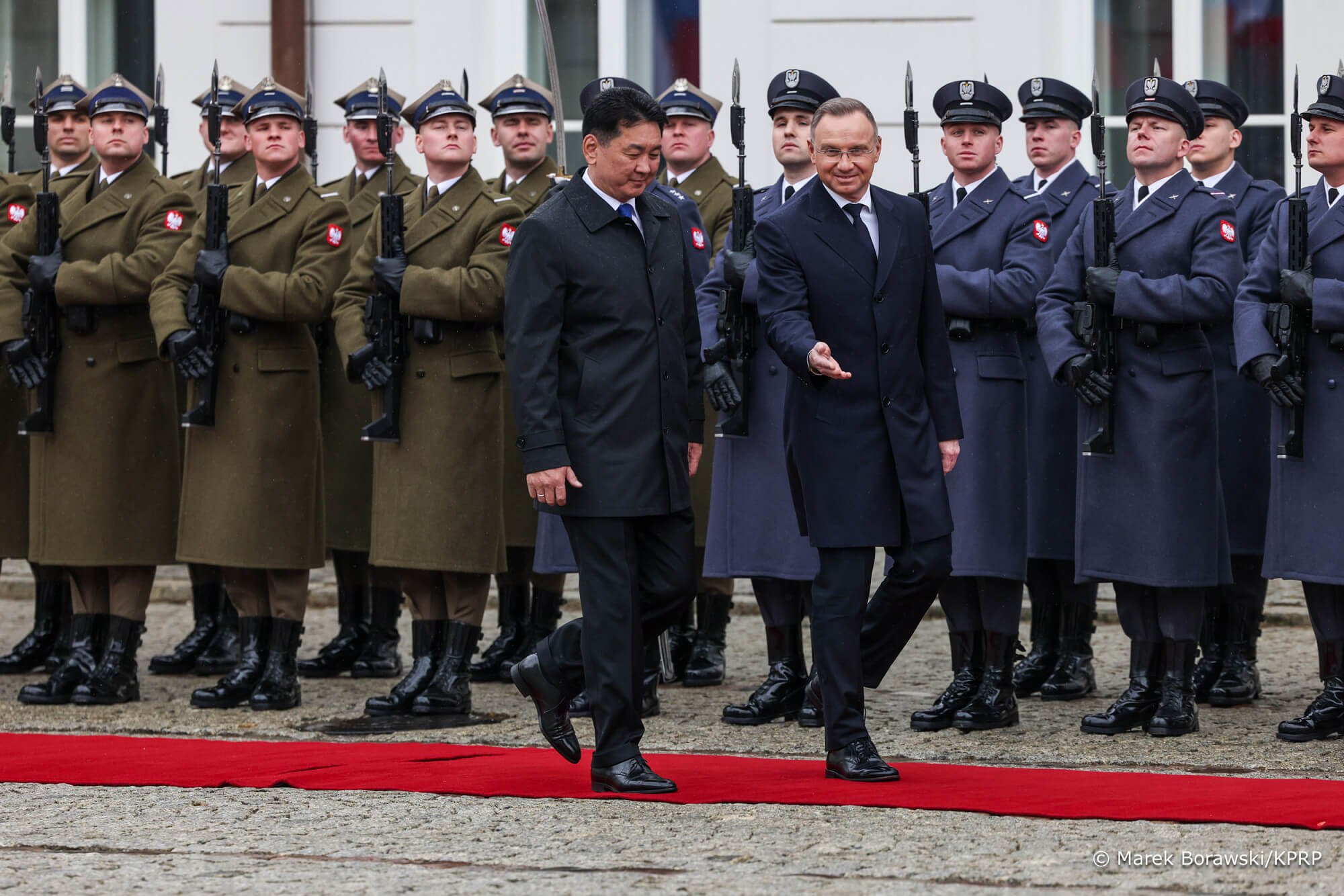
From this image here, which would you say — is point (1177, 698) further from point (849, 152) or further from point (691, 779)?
point (849, 152)

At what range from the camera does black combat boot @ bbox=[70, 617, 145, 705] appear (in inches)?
303

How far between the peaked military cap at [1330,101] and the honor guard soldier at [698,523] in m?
1.97

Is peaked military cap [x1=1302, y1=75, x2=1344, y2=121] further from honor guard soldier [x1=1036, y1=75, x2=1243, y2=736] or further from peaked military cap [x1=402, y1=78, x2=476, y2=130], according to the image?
peaked military cap [x1=402, y1=78, x2=476, y2=130]

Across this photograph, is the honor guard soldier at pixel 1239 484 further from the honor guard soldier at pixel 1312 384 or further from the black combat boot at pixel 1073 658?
the honor guard soldier at pixel 1312 384

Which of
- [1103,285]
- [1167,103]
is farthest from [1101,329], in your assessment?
[1167,103]

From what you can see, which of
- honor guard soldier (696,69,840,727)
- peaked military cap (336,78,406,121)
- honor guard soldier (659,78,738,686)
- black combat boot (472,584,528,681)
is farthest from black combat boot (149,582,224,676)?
honor guard soldier (696,69,840,727)

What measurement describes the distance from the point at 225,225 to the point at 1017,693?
10.4 ft

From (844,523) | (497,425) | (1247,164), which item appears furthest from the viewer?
(1247,164)

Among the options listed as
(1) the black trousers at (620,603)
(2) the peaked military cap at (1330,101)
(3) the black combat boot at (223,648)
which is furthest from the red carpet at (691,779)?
(2) the peaked military cap at (1330,101)

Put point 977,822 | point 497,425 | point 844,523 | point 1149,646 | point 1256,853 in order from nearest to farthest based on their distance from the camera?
point 1256,853, point 977,822, point 844,523, point 1149,646, point 497,425

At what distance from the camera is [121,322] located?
7.93 metres

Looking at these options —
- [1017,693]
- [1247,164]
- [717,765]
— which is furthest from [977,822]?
[1247,164]

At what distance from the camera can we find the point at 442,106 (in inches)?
303

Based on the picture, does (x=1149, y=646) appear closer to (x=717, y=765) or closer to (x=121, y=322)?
(x=717, y=765)
